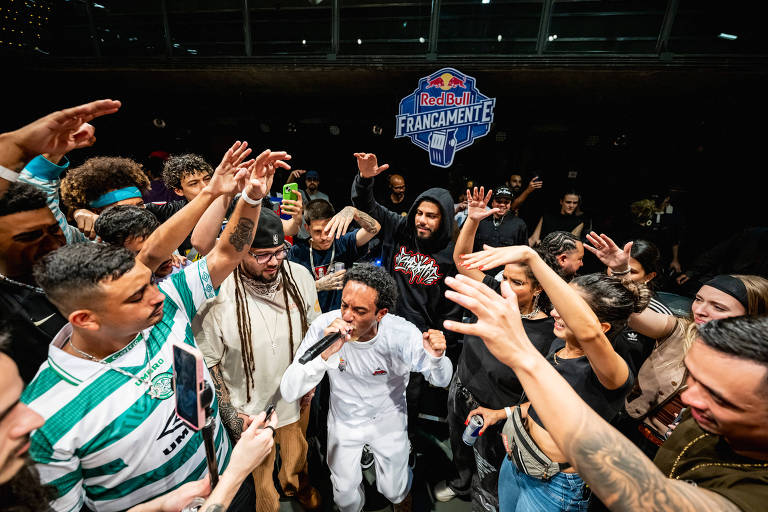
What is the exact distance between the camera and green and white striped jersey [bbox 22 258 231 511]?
1175 millimetres

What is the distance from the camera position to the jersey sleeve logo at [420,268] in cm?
315

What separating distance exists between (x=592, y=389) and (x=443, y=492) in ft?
6.13

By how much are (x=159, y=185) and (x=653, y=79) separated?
905cm

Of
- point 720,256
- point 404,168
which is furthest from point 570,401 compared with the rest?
point 404,168

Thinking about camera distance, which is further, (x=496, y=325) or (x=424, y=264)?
(x=424, y=264)

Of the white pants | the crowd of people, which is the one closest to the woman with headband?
the crowd of people

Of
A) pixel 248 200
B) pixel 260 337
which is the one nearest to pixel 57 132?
pixel 248 200

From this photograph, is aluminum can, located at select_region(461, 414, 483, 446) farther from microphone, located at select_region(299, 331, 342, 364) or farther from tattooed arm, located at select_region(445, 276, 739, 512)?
tattooed arm, located at select_region(445, 276, 739, 512)

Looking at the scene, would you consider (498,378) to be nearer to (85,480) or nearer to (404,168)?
(85,480)

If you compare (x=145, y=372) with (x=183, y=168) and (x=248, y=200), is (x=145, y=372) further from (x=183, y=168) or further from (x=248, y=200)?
(x=183, y=168)

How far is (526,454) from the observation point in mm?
1673

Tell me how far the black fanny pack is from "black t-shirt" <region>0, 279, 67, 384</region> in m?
2.42

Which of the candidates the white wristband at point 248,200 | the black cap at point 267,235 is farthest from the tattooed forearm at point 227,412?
the white wristband at point 248,200

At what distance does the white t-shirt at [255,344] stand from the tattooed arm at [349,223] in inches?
34.4
